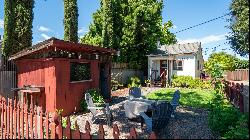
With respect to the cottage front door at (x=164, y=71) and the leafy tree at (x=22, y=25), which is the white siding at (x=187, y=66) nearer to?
the cottage front door at (x=164, y=71)

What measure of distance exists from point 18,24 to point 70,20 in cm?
1049

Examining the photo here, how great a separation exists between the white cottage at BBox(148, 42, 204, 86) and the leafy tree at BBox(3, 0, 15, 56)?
1649 centimetres

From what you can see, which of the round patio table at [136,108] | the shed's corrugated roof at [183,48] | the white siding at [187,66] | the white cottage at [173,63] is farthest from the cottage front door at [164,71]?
the round patio table at [136,108]

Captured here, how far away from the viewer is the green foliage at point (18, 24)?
17.8 m

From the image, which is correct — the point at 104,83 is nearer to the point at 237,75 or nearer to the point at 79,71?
the point at 79,71

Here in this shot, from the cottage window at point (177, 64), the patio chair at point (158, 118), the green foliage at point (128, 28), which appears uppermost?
the green foliage at point (128, 28)

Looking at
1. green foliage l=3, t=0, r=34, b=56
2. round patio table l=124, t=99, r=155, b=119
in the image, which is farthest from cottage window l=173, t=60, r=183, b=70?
round patio table l=124, t=99, r=155, b=119

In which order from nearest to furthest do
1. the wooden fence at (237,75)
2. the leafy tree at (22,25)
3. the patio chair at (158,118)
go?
the patio chair at (158,118) → the leafy tree at (22,25) → the wooden fence at (237,75)

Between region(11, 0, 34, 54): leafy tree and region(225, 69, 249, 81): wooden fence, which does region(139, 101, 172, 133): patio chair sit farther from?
region(225, 69, 249, 81): wooden fence

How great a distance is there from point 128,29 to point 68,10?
23.9 feet

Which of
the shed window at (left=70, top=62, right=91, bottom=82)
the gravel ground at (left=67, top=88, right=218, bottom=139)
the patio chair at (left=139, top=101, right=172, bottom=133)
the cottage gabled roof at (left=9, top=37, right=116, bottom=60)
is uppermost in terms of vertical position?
the cottage gabled roof at (left=9, top=37, right=116, bottom=60)

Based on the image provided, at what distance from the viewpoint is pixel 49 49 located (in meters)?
13.5

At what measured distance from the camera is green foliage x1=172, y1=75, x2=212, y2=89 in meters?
27.6

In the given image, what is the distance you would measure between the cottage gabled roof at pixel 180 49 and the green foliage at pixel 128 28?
1290mm
